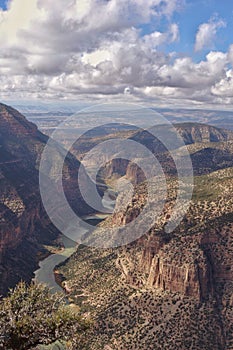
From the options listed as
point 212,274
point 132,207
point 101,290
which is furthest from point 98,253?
point 212,274

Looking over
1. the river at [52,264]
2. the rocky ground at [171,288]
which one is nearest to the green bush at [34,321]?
the rocky ground at [171,288]

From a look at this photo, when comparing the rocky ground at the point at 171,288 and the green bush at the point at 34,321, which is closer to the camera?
the green bush at the point at 34,321

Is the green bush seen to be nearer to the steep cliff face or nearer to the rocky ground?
the rocky ground

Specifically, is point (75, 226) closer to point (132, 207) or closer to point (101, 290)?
point (132, 207)

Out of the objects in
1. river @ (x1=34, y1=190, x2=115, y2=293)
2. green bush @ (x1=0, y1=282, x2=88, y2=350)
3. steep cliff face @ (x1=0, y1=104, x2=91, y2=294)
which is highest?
green bush @ (x1=0, y1=282, x2=88, y2=350)

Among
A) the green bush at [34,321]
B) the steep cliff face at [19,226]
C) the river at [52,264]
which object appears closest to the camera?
the green bush at [34,321]

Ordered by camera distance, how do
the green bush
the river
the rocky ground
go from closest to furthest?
the green bush < the rocky ground < the river

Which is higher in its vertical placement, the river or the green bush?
the green bush

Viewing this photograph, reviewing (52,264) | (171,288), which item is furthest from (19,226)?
(171,288)

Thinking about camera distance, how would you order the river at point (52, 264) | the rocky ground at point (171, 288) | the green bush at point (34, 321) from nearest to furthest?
the green bush at point (34, 321) → the rocky ground at point (171, 288) → the river at point (52, 264)

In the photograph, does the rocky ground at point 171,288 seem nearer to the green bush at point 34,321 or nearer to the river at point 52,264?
the river at point 52,264

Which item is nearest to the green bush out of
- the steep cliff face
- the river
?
the river
